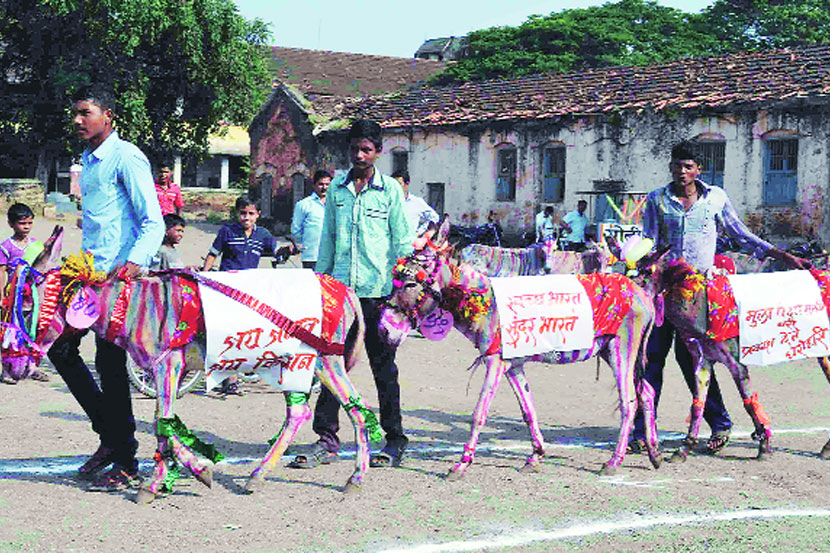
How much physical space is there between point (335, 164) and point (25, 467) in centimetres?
3065

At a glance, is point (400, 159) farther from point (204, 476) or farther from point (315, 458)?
point (204, 476)

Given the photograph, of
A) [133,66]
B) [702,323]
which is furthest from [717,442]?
[133,66]

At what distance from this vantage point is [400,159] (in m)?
35.3

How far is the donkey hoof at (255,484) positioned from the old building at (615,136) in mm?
20265

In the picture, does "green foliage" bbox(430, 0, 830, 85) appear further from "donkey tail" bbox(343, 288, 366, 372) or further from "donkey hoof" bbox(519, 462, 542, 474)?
"donkey tail" bbox(343, 288, 366, 372)

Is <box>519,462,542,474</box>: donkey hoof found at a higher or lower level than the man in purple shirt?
lower

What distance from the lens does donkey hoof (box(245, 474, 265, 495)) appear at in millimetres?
6492

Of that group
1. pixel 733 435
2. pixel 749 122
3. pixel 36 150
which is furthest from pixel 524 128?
pixel 733 435

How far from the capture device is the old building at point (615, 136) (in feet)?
81.6

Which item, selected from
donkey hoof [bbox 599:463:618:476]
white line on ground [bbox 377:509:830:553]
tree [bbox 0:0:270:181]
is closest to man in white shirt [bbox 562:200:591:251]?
tree [bbox 0:0:270:181]

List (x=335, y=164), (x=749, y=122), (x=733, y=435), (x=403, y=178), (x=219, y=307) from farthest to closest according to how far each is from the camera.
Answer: (x=335, y=164) → (x=749, y=122) → (x=403, y=178) → (x=733, y=435) → (x=219, y=307)

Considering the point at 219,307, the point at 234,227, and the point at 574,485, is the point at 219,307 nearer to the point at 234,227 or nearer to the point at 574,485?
the point at 574,485

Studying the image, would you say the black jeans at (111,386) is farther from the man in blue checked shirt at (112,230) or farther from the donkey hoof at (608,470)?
the donkey hoof at (608,470)

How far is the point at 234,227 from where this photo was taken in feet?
32.7
